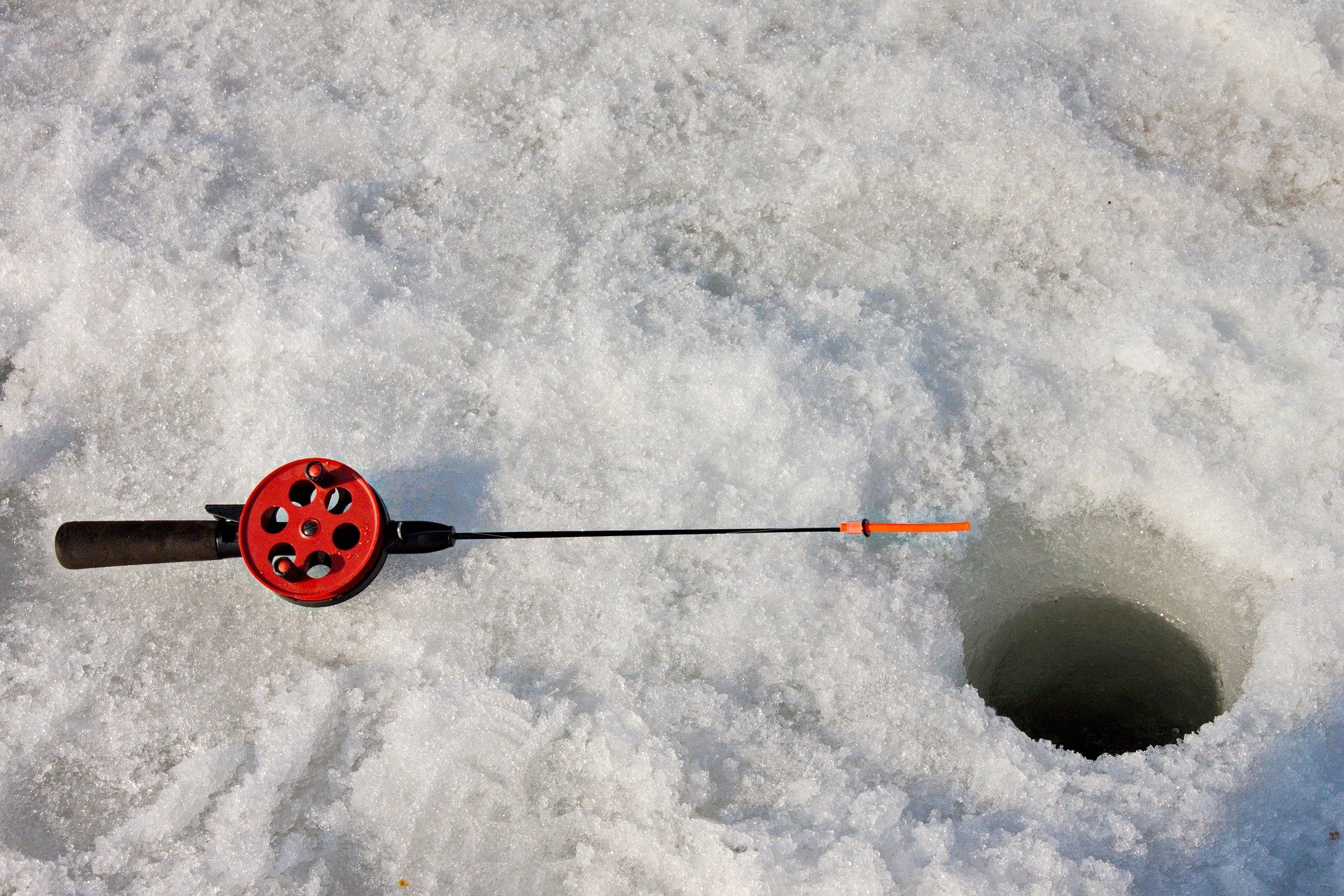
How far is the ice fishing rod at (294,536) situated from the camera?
1.89 metres

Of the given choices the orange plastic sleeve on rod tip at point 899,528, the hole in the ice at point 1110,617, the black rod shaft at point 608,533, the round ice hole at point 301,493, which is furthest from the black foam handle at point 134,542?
the hole in the ice at point 1110,617

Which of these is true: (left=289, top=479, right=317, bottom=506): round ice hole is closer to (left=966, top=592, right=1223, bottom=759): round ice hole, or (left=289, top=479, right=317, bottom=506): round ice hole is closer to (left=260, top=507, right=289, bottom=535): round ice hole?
(left=260, top=507, right=289, bottom=535): round ice hole

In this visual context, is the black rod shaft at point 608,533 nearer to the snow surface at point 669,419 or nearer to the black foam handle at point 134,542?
the snow surface at point 669,419

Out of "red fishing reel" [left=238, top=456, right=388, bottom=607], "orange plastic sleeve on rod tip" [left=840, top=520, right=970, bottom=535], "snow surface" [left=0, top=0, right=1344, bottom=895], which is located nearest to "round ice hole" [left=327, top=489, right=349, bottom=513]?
"red fishing reel" [left=238, top=456, right=388, bottom=607]

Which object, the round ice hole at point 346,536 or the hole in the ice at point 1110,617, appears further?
the hole in the ice at point 1110,617

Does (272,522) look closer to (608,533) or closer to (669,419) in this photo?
(608,533)

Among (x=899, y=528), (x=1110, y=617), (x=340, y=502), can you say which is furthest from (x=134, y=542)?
(x=1110, y=617)

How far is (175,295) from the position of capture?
7.44ft

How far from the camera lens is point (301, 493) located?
6.32ft

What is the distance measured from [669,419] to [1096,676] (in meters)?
1.24

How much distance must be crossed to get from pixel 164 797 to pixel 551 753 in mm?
754

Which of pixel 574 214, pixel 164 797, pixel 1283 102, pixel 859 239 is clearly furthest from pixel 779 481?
pixel 1283 102

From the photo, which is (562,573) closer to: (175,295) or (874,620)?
(874,620)

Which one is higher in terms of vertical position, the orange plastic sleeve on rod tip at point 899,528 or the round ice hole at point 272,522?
the orange plastic sleeve on rod tip at point 899,528
